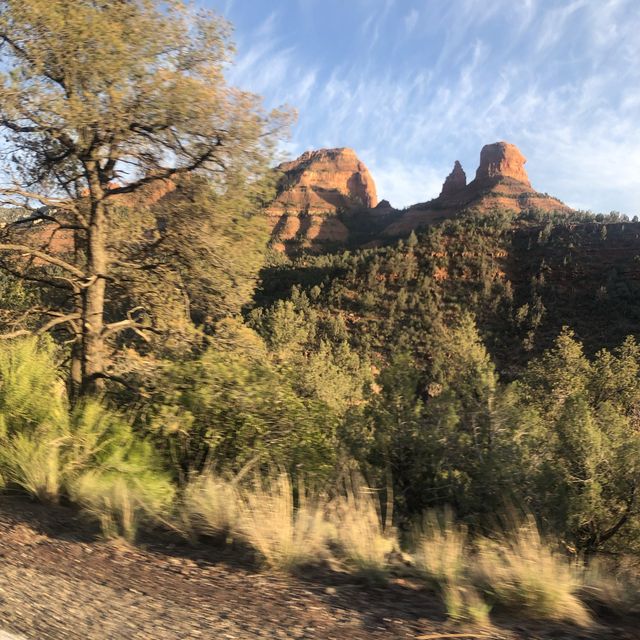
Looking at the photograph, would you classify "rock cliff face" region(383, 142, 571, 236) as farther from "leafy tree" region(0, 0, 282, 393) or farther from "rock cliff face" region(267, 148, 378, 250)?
"leafy tree" region(0, 0, 282, 393)

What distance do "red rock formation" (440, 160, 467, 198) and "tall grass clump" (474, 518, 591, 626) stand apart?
130 meters

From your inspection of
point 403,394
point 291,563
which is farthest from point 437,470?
point 291,563

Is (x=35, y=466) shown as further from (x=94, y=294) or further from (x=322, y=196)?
(x=322, y=196)

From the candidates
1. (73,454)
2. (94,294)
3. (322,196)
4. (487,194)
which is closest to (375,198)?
(322,196)

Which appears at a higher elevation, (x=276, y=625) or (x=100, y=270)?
(x=100, y=270)

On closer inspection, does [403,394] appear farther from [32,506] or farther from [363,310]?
[363,310]

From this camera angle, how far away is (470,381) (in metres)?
10.6

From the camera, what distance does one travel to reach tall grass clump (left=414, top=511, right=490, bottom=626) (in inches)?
102

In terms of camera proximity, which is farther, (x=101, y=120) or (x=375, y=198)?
(x=375, y=198)

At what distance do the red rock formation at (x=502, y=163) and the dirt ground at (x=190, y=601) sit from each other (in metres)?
134

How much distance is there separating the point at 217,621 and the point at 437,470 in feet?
20.4

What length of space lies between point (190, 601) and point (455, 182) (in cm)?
14329

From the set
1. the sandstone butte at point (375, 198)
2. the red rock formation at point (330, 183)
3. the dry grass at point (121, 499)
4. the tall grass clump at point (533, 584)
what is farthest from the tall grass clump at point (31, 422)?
the red rock formation at point (330, 183)

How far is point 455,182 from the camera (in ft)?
443
